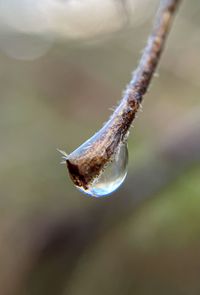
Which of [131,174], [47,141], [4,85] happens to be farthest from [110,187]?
[4,85]

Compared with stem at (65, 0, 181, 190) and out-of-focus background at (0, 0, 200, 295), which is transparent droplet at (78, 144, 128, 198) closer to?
stem at (65, 0, 181, 190)

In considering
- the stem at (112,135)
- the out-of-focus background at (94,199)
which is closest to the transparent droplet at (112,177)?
the stem at (112,135)

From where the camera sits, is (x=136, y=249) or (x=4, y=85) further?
(x=4, y=85)

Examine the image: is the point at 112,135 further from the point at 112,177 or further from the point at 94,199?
the point at 94,199

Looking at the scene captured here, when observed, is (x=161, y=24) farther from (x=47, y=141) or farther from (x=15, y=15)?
(x=15, y=15)

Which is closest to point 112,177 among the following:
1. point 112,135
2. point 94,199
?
point 112,135

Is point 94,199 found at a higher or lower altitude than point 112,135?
higher
